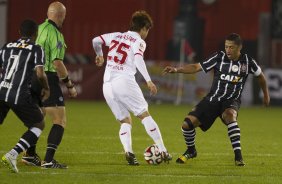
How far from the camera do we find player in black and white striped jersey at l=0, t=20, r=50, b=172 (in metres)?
9.77

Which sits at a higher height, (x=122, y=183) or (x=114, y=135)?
(x=122, y=183)

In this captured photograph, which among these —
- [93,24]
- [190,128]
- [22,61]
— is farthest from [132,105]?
[93,24]

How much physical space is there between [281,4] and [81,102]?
760 cm

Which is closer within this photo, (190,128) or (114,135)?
(190,128)

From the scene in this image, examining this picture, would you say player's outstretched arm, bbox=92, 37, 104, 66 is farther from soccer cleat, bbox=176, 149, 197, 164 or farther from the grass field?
soccer cleat, bbox=176, 149, 197, 164

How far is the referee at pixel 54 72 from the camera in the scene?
10375 mm

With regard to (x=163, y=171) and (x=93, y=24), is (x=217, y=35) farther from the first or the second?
(x=163, y=171)

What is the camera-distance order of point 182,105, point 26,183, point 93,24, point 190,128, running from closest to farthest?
point 26,183, point 190,128, point 182,105, point 93,24

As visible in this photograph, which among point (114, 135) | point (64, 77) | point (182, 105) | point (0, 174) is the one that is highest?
point (64, 77)

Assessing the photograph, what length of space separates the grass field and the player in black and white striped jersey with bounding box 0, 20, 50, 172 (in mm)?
504

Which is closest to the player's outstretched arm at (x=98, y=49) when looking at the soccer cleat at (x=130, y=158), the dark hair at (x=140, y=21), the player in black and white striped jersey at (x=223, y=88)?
the dark hair at (x=140, y=21)

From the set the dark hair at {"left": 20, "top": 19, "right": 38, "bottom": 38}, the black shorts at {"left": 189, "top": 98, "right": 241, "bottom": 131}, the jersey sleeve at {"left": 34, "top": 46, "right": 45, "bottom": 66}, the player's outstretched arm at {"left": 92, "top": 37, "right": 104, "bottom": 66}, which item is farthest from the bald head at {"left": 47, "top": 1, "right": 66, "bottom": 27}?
the black shorts at {"left": 189, "top": 98, "right": 241, "bottom": 131}

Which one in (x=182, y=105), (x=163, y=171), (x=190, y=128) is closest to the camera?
(x=163, y=171)

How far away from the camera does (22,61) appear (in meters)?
9.80
